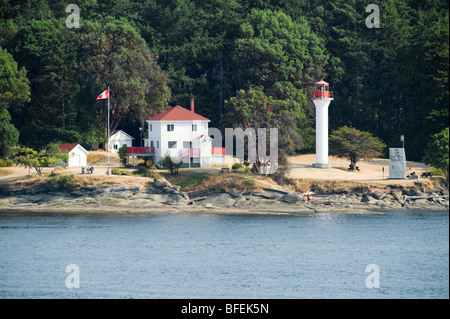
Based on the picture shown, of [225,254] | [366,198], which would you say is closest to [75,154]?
[366,198]

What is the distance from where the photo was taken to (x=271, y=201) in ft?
257

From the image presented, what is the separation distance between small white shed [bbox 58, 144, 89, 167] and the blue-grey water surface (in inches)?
442

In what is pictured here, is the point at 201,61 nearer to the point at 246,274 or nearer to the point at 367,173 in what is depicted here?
the point at 367,173

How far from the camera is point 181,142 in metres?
85.2

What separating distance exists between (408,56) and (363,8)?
37.4 ft

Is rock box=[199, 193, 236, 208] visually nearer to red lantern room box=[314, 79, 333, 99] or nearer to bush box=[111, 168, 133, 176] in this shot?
bush box=[111, 168, 133, 176]

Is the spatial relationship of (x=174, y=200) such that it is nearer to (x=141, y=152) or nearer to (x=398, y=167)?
(x=141, y=152)

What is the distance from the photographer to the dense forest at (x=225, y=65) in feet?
294

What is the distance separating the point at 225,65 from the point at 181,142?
1732 centimetres

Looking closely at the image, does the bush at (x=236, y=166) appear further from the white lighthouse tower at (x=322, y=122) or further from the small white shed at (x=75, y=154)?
the small white shed at (x=75, y=154)

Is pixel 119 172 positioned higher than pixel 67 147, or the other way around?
pixel 67 147

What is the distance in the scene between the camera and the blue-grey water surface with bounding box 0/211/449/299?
53.0 m

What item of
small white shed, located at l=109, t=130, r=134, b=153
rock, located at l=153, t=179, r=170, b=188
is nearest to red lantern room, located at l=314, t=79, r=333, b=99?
rock, located at l=153, t=179, r=170, b=188

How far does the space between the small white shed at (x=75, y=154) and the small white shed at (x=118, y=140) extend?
6.92 metres
